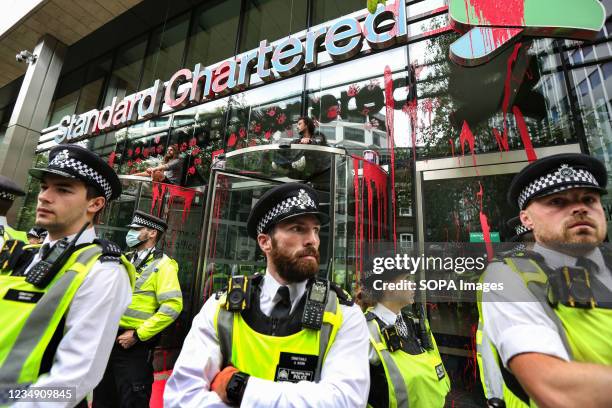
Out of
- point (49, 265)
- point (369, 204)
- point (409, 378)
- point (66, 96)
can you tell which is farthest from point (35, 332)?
point (66, 96)

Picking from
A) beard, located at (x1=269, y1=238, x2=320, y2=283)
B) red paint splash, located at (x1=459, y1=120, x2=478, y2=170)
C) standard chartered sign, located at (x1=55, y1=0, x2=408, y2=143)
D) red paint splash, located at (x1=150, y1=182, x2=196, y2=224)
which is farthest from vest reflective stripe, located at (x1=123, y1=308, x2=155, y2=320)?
standard chartered sign, located at (x1=55, y1=0, x2=408, y2=143)

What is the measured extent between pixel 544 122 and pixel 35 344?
16.1ft

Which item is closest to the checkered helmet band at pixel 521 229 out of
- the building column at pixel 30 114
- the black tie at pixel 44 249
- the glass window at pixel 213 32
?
the black tie at pixel 44 249

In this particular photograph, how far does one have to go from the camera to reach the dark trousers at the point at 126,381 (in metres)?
2.67

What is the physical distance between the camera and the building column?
7438 mm

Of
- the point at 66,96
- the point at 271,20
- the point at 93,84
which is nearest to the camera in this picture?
the point at 271,20

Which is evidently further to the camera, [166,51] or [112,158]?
[166,51]

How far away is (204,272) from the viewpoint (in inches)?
159

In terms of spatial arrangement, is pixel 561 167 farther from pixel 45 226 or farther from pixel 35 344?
pixel 45 226

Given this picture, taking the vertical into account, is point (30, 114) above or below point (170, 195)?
above

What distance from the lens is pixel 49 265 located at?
4.51ft

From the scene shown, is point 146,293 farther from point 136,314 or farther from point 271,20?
point 271,20

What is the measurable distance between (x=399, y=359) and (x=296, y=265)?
1043mm

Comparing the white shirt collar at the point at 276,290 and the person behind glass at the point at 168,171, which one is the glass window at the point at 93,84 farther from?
the white shirt collar at the point at 276,290
